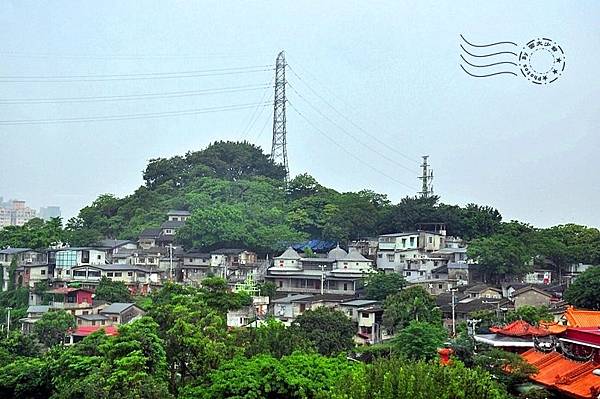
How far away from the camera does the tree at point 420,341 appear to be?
1833cm

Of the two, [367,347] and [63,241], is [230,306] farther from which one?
[63,241]

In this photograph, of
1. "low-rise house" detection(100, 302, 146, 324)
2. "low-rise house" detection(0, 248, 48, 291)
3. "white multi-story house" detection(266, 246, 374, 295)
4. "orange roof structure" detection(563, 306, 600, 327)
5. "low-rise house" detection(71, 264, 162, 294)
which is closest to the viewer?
"orange roof structure" detection(563, 306, 600, 327)

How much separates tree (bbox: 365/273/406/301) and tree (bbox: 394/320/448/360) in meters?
8.05

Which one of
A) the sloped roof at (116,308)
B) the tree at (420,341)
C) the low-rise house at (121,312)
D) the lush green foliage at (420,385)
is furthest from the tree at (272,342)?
the sloped roof at (116,308)

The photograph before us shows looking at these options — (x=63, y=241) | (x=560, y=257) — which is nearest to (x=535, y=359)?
(x=560, y=257)

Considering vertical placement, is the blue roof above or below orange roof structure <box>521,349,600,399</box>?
above

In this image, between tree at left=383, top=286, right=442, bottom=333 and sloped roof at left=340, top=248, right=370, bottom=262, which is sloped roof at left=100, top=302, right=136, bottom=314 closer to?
tree at left=383, top=286, right=442, bottom=333

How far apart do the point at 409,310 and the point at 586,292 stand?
562 cm

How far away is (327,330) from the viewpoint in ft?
69.7

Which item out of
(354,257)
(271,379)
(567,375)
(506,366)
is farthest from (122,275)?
(567,375)

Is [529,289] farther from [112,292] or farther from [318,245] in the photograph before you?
[112,292]

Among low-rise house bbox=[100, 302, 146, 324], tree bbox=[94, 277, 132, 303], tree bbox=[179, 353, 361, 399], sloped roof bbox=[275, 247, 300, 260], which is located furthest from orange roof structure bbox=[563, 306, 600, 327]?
tree bbox=[94, 277, 132, 303]

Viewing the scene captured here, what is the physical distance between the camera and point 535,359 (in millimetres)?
13703

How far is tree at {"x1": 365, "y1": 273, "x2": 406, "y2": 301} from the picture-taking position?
89.6 feet
